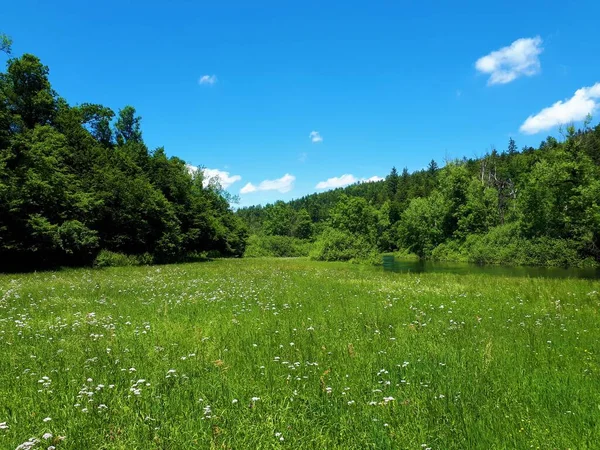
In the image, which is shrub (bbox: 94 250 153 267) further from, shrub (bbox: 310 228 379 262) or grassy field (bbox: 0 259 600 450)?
shrub (bbox: 310 228 379 262)

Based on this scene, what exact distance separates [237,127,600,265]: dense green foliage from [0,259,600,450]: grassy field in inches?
2231

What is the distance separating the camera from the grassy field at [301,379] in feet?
14.4

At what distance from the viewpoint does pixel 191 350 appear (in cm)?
780

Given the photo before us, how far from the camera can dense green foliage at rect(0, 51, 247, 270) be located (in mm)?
30609

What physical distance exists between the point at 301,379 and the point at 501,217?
318 ft

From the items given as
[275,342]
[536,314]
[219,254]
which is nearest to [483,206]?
[219,254]

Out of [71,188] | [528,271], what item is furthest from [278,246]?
[71,188]

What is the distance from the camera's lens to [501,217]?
8925 centimetres

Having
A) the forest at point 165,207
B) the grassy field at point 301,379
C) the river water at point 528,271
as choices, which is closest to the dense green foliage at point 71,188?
the forest at point 165,207

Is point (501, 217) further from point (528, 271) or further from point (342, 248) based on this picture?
point (528, 271)

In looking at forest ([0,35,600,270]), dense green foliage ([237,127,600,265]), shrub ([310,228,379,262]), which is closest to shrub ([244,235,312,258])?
forest ([0,35,600,270])

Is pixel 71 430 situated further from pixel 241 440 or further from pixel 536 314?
pixel 536 314

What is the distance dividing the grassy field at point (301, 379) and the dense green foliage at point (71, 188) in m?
23.4

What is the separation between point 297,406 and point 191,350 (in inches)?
137
